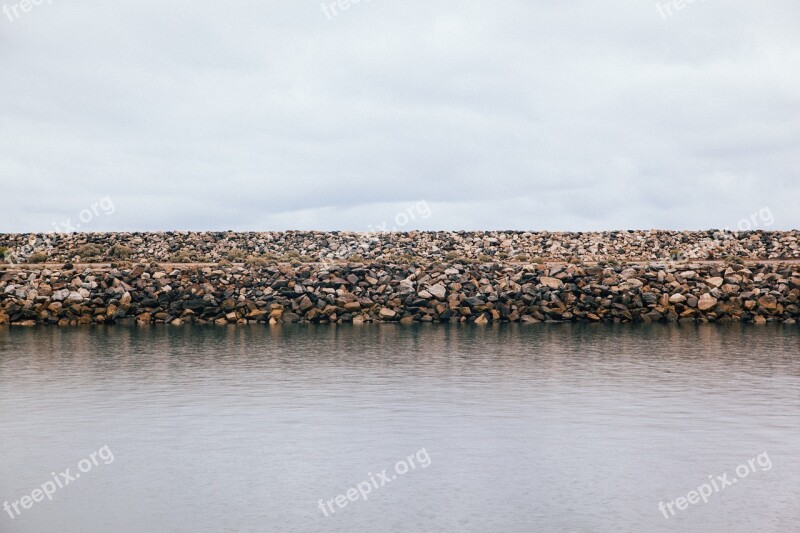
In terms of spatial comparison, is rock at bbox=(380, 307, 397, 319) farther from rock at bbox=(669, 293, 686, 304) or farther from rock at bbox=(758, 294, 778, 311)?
rock at bbox=(758, 294, 778, 311)

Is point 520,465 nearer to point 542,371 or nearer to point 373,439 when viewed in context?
point 373,439

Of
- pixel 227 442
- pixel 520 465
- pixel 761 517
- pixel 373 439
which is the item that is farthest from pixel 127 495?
pixel 761 517

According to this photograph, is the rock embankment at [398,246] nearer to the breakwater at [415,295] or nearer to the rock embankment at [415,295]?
the rock embankment at [415,295]

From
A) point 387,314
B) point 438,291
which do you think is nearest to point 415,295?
point 438,291

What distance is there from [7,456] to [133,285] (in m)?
34.6

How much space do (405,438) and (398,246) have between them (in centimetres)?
5473

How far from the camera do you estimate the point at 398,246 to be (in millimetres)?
69312

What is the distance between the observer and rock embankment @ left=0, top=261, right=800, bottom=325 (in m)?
44.4

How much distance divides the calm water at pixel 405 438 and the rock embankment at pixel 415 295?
51.1 feet

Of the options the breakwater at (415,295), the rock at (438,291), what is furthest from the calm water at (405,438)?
the rock at (438,291)

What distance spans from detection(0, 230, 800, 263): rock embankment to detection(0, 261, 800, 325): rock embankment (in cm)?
1508

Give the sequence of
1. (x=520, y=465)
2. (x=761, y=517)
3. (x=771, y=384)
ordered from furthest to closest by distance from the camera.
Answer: (x=771, y=384) → (x=520, y=465) → (x=761, y=517)

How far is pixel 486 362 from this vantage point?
2602 centimetres

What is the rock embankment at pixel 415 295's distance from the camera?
44.4 metres
